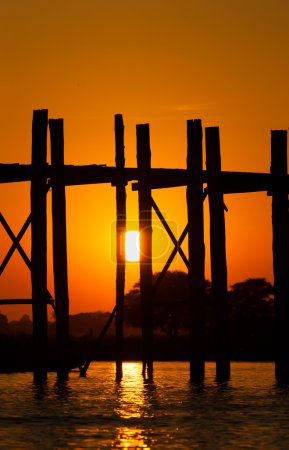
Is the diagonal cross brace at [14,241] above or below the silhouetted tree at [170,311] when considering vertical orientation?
below

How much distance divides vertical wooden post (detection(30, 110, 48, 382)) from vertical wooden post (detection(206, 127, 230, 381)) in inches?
125

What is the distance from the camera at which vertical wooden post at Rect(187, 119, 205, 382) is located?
22.8m

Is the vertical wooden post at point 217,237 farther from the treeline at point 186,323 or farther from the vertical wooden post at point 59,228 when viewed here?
the treeline at point 186,323

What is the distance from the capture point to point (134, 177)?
23.8m

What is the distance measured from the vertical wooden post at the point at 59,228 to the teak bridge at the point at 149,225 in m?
0.02

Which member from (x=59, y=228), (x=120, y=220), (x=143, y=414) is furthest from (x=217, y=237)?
(x=143, y=414)

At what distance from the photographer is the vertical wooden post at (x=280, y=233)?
76.4 feet

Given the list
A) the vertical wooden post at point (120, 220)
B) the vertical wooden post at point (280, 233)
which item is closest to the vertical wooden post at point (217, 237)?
the vertical wooden post at point (280, 233)

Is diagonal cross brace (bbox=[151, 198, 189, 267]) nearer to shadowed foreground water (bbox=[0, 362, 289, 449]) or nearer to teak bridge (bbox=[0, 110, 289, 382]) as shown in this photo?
teak bridge (bbox=[0, 110, 289, 382])

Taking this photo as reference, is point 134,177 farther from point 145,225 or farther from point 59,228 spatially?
point 59,228

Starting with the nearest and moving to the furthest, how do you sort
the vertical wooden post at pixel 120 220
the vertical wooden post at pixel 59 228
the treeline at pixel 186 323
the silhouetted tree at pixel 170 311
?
the vertical wooden post at pixel 59 228
the vertical wooden post at pixel 120 220
the treeline at pixel 186 323
the silhouetted tree at pixel 170 311

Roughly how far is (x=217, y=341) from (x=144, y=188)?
3266 mm

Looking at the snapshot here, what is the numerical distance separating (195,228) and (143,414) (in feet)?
14.7

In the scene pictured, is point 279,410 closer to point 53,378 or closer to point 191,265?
point 191,265
